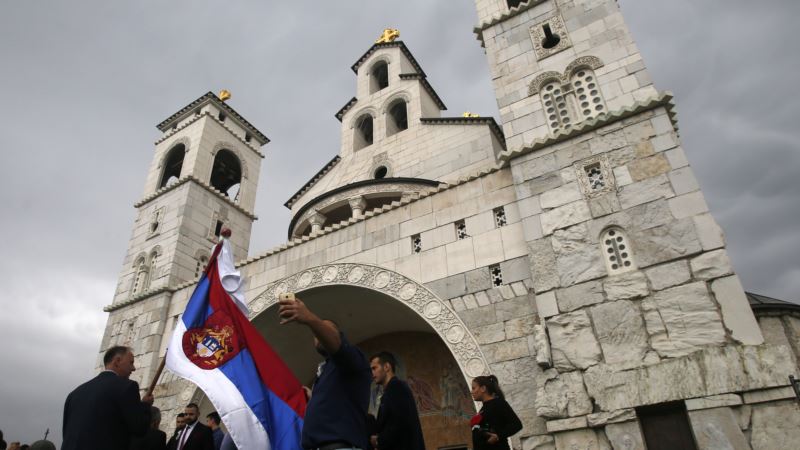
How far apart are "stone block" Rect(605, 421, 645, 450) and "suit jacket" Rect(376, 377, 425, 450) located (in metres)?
3.67

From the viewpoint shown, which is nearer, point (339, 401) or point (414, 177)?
point (339, 401)

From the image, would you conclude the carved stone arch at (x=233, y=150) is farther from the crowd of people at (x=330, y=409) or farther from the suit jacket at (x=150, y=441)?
the crowd of people at (x=330, y=409)

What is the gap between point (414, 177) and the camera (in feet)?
48.8

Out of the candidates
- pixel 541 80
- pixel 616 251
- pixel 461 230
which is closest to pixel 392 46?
pixel 541 80

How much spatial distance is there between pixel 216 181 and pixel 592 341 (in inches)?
715

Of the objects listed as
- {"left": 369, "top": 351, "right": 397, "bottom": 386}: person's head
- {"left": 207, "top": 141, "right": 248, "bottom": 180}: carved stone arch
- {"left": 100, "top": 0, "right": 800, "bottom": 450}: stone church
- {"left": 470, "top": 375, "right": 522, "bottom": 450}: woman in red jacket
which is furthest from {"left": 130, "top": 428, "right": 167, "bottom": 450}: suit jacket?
{"left": 207, "top": 141, "right": 248, "bottom": 180}: carved stone arch

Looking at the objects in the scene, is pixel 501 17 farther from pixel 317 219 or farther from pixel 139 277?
pixel 139 277

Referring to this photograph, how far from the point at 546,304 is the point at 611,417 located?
180 centimetres

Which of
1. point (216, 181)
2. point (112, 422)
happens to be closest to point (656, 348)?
point (112, 422)

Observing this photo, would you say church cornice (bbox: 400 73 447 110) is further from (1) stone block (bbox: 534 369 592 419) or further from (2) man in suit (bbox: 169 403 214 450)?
(2) man in suit (bbox: 169 403 214 450)

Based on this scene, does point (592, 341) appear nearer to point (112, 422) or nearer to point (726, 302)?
point (726, 302)

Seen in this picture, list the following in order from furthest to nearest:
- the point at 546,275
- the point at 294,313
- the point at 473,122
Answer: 1. the point at 473,122
2. the point at 546,275
3. the point at 294,313

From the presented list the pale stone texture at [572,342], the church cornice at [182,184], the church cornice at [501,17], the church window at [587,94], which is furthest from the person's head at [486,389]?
the church cornice at [182,184]

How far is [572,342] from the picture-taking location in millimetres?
7023
